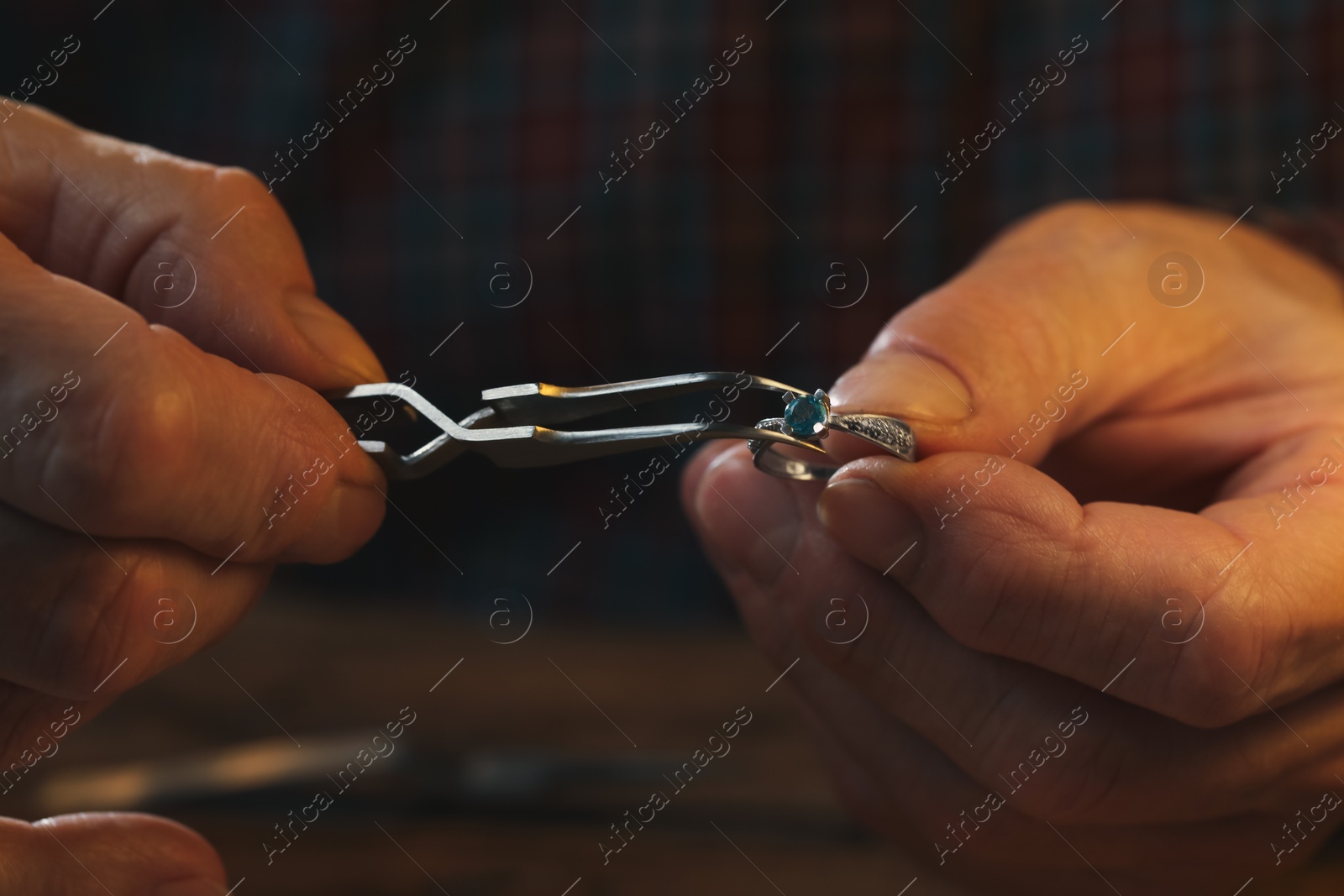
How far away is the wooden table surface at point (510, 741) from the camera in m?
0.88

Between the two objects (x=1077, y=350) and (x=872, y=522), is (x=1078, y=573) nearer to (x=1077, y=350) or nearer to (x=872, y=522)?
(x=872, y=522)

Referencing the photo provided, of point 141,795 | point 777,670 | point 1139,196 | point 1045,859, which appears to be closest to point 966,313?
point 777,670

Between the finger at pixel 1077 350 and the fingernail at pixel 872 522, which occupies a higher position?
the finger at pixel 1077 350

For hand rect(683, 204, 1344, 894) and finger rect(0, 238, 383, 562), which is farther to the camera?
hand rect(683, 204, 1344, 894)

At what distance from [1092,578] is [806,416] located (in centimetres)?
22

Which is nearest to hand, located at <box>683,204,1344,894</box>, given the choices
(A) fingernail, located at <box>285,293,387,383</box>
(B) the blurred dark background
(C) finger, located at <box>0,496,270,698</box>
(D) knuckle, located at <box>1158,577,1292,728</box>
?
(D) knuckle, located at <box>1158,577,1292,728</box>

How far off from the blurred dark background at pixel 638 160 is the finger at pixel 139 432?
97 centimetres

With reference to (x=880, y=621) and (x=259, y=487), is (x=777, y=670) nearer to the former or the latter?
(x=880, y=621)

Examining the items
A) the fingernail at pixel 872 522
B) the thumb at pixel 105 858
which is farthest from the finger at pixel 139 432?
the fingernail at pixel 872 522

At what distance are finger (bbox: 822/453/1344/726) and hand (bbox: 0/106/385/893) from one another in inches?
15.0

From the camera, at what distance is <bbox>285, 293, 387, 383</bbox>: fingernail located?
0.77 m

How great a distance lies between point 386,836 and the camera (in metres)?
0.92

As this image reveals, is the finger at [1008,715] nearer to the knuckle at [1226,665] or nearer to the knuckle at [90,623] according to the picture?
the knuckle at [1226,665]

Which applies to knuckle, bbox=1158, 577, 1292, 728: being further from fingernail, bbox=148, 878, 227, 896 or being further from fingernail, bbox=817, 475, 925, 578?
fingernail, bbox=148, 878, 227, 896
